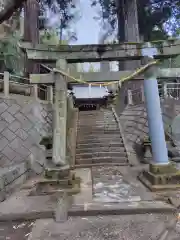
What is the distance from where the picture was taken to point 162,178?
4.90m

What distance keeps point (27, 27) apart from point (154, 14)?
10.1 metres

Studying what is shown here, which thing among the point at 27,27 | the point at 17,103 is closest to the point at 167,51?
the point at 17,103

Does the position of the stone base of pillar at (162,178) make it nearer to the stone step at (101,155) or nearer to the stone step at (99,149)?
the stone step at (101,155)

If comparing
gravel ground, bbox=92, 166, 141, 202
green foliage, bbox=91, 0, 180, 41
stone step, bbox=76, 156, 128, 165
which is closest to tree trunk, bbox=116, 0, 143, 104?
green foliage, bbox=91, 0, 180, 41

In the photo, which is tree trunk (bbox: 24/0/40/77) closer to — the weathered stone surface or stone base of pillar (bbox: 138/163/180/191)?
the weathered stone surface

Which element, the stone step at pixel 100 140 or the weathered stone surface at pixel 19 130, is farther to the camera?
the stone step at pixel 100 140

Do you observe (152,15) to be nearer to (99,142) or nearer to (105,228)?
(99,142)

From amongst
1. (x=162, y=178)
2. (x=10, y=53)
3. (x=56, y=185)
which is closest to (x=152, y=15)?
(x=10, y=53)

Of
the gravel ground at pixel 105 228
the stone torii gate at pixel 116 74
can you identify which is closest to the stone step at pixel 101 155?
the stone torii gate at pixel 116 74

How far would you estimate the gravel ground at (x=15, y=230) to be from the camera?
10.4 feet

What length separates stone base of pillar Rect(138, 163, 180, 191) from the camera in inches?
188

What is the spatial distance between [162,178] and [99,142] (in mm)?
4409

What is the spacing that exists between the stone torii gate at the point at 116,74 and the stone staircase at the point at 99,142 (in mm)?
2314

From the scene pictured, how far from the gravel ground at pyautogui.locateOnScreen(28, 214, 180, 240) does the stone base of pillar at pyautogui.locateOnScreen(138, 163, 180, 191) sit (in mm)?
1263
